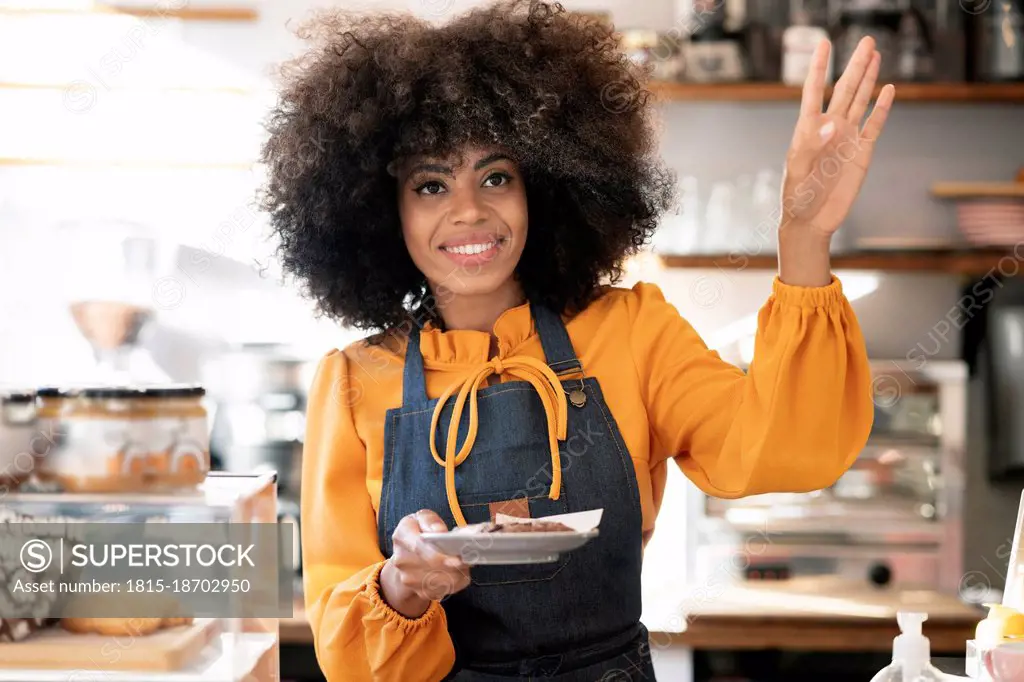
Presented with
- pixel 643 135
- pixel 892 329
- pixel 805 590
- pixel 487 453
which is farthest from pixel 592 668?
pixel 892 329

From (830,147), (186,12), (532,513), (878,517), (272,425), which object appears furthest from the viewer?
(186,12)

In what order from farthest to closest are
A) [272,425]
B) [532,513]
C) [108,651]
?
[272,425] < [532,513] < [108,651]

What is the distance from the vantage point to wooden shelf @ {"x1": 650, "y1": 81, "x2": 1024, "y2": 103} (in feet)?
9.24

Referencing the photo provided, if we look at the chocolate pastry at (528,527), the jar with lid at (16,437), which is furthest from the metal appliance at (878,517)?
the jar with lid at (16,437)

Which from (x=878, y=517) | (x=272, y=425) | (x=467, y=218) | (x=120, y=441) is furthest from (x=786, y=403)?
(x=272, y=425)

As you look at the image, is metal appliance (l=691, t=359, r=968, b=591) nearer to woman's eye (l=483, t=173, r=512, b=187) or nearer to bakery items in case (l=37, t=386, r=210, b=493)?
woman's eye (l=483, t=173, r=512, b=187)

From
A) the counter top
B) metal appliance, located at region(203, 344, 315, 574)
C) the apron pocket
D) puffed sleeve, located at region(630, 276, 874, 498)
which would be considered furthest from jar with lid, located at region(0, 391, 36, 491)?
metal appliance, located at region(203, 344, 315, 574)

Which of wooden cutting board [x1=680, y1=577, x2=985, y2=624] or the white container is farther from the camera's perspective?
the white container

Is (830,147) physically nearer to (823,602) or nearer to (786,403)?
(786,403)

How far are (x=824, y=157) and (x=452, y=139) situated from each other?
0.46 meters

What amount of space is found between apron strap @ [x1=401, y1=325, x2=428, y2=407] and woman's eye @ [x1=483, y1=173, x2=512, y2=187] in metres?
0.23

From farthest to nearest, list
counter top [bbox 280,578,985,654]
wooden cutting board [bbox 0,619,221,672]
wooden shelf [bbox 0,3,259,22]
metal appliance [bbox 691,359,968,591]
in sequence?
wooden shelf [bbox 0,3,259,22], metal appliance [bbox 691,359,968,591], counter top [bbox 280,578,985,654], wooden cutting board [bbox 0,619,221,672]

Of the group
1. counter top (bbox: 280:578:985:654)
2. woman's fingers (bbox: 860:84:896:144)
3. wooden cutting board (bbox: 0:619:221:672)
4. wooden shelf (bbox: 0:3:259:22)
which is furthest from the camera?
wooden shelf (bbox: 0:3:259:22)

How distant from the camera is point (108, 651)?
97 centimetres
